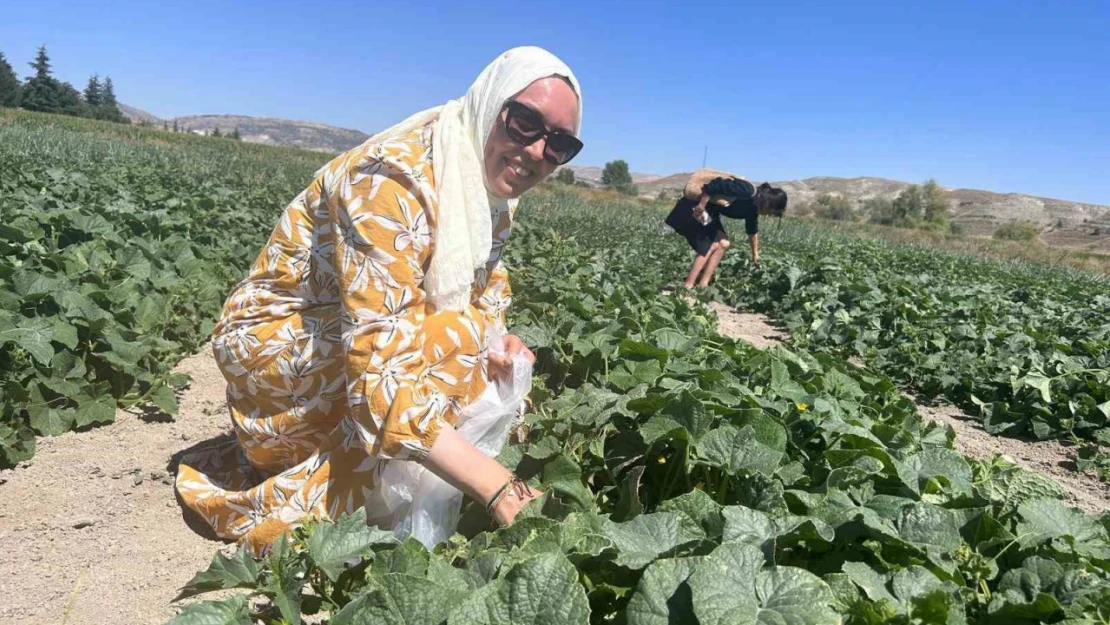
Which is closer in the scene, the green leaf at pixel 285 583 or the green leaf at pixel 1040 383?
the green leaf at pixel 285 583

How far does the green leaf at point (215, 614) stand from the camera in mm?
1126

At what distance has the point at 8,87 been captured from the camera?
6744cm

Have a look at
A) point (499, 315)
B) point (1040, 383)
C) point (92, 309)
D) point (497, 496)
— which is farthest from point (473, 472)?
point (1040, 383)

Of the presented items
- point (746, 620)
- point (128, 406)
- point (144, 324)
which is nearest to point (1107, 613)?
point (746, 620)

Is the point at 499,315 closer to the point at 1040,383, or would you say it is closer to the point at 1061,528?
the point at 1061,528

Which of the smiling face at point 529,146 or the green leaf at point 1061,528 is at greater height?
the smiling face at point 529,146

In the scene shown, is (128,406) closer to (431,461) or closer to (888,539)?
(431,461)

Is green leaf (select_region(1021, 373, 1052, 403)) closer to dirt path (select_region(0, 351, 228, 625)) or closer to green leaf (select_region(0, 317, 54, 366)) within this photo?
dirt path (select_region(0, 351, 228, 625))

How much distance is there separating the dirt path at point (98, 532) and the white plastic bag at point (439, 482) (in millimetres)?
609

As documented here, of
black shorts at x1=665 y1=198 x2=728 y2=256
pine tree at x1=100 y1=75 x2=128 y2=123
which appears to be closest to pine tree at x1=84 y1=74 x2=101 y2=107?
pine tree at x1=100 y1=75 x2=128 y2=123

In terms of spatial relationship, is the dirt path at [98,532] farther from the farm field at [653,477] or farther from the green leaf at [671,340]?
the green leaf at [671,340]

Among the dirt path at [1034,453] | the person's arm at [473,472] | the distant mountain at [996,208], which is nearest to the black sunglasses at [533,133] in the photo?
the person's arm at [473,472]

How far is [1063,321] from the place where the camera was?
7012 mm

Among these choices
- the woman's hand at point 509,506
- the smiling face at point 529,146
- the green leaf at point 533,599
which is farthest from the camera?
the smiling face at point 529,146
